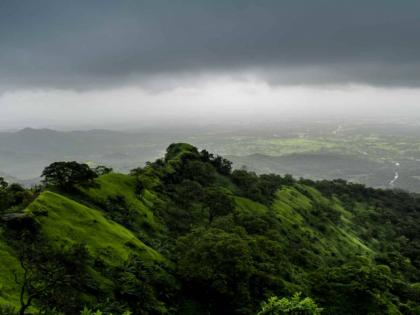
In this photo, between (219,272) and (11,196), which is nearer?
(219,272)

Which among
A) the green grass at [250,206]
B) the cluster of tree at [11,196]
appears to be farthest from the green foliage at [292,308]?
the green grass at [250,206]

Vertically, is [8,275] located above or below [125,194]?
above

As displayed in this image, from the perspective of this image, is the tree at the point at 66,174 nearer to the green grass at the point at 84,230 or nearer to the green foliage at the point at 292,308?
the green grass at the point at 84,230

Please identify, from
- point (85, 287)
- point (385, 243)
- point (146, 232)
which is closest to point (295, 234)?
point (146, 232)

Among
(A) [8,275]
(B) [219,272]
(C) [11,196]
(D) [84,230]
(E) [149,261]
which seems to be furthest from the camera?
(C) [11,196]

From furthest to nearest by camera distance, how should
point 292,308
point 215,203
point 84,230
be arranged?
point 215,203
point 84,230
point 292,308

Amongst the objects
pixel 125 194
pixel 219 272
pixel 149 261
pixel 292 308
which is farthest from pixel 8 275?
pixel 125 194

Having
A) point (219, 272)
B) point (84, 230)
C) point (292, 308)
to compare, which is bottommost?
point (219, 272)

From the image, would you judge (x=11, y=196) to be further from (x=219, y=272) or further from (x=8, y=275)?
(x=219, y=272)

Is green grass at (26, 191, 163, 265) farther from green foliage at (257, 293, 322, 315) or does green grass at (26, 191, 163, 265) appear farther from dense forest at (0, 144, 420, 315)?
green foliage at (257, 293, 322, 315)
